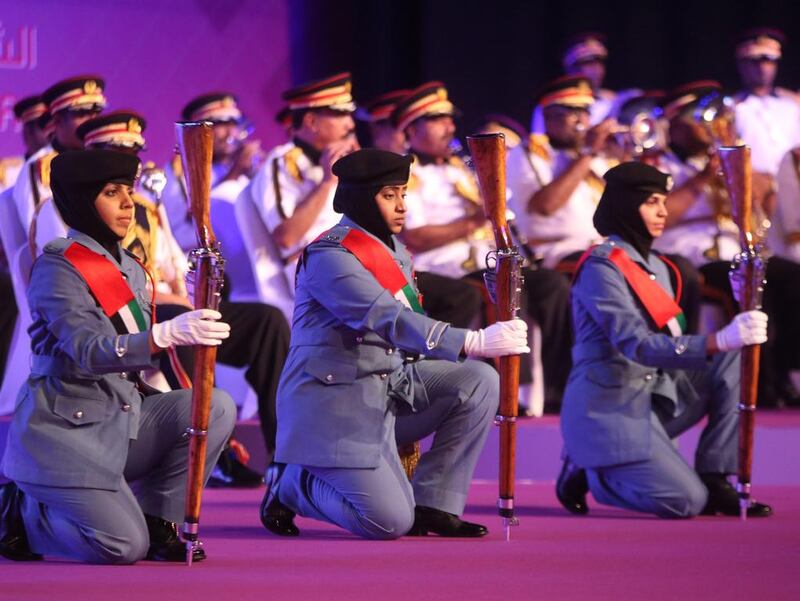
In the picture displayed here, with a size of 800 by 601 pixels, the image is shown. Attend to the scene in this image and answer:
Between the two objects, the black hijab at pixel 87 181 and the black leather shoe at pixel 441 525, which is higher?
the black hijab at pixel 87 181

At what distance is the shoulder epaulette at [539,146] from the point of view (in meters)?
6.73

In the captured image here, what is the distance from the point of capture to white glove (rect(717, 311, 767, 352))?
4.45m

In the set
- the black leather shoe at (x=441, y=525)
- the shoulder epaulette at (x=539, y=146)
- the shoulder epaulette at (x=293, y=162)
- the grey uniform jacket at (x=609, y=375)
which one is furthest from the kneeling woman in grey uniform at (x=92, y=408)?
the shoulder epaulette at (x=539, y=146)

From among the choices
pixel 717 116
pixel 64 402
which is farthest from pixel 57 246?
pixel 717 116

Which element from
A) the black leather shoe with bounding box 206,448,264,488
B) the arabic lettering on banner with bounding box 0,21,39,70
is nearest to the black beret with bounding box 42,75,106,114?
the black leather shoe with bounding box 206,448,264,488

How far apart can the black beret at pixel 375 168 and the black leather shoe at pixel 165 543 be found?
39.3 inches

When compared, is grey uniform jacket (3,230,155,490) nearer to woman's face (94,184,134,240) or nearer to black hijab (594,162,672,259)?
woman's face (94,184,134,240)

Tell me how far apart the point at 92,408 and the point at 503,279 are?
105cm

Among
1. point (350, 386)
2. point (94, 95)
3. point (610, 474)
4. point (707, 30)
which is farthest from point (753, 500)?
point (707, 30)

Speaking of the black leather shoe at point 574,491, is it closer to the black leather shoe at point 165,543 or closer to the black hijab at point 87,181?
the black leather shoe at point 165,543

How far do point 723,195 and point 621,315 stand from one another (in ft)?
7.62

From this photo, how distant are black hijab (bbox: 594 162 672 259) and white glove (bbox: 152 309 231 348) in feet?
5.48

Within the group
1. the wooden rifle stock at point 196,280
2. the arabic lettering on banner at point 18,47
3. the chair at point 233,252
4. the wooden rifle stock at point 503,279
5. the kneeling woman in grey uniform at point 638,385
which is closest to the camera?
the wooden rifle stock at point 196,280

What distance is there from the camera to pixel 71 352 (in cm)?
365
